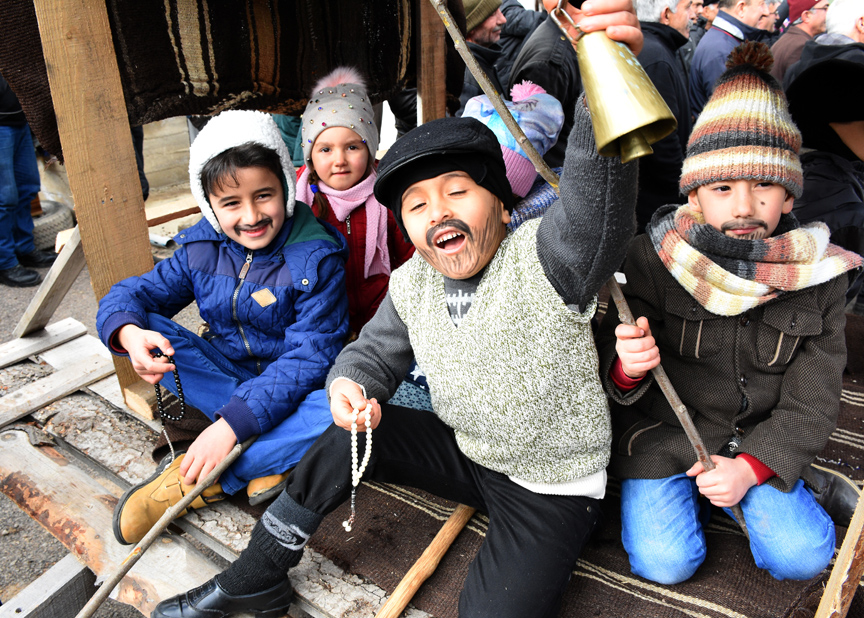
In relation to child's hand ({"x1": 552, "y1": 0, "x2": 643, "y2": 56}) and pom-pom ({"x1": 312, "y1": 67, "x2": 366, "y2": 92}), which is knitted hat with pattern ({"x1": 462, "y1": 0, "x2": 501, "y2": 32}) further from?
child's hand ({"x1": 552, "y1": 0, "x2": 643, "y2": 56})

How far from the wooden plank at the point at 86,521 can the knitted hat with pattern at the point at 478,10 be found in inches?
105

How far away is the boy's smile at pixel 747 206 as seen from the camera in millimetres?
1489

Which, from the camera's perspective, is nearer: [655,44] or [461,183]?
[461,183]

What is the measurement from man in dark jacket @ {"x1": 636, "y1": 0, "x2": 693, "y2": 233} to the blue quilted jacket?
154 cm

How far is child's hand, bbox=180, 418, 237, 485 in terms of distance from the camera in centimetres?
168

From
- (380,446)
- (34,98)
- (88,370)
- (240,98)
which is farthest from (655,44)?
(88,370)

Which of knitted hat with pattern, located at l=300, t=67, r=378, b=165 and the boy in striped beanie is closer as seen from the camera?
the boy in striped beanie

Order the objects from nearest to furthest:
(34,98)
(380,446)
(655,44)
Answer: (380,446)
(34,98)
(655,44)

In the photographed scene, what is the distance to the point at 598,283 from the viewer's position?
3.76ft

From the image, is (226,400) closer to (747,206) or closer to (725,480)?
(725,480)

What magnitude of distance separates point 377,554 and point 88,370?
5.16 ft

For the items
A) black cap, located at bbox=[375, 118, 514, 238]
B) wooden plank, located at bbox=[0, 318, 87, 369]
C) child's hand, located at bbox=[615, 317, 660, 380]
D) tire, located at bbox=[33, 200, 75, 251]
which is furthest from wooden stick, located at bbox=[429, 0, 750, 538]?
tire, located at bbox=[33, 200, 75, 251]

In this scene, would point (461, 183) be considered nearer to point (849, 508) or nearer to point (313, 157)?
point (313, 157)

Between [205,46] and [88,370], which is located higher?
[205,46]
